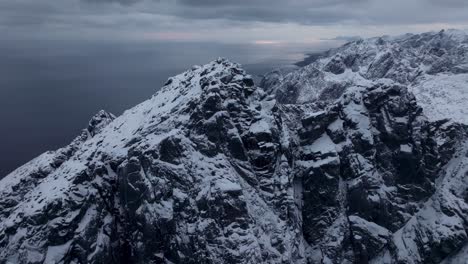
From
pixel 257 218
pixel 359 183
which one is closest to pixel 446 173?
pixel 359 183

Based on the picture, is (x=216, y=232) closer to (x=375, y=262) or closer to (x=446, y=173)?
(x=375, y=262)

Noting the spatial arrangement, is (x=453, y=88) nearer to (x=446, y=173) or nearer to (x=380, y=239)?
(x=446, y=173)

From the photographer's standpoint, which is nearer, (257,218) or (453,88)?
(257,218)

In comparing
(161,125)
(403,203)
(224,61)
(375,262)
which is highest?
(224,61)

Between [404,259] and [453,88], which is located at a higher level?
[453,88]

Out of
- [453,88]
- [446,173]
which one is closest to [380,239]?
[446,173]

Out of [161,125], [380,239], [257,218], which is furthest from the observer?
[380,239]

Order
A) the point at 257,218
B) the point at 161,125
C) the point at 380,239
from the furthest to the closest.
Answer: the point at 380,239
the point at 161,125
the point at 257,218
